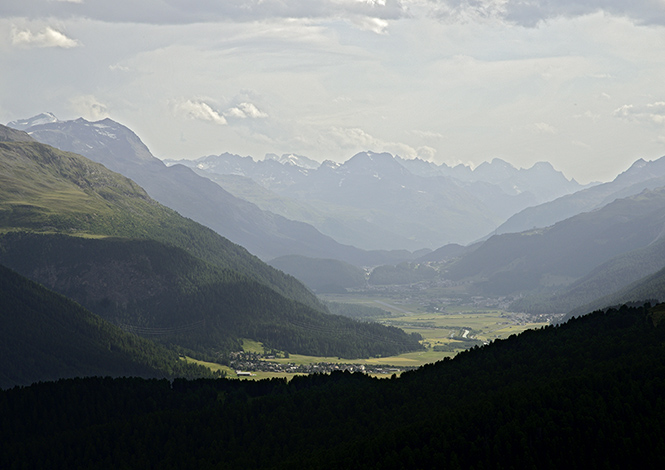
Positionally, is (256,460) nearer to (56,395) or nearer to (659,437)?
(56,395)

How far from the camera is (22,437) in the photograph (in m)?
178

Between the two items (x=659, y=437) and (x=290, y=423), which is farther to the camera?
(x=290, y=423)

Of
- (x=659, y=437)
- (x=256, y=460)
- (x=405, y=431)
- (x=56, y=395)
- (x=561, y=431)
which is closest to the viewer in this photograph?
(x=659, y=437)

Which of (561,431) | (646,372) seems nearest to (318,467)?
(561,431)

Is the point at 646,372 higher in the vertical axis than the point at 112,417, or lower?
higher

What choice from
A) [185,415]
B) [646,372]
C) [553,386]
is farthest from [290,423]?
[646,372]

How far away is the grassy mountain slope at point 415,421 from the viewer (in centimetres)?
13350

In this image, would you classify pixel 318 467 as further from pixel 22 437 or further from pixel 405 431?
pixel 22 437

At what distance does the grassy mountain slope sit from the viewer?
134m

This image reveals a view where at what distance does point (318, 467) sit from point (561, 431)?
46.8m

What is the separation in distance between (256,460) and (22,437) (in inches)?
2476

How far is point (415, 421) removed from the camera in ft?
525

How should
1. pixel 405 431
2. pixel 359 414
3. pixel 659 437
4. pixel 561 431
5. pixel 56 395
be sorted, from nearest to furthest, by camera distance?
pixel 659 437 < pixel 561 431 < pixel 405 431 < pixel 359 414 < pixel 56 395

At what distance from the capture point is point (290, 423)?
177 meters
